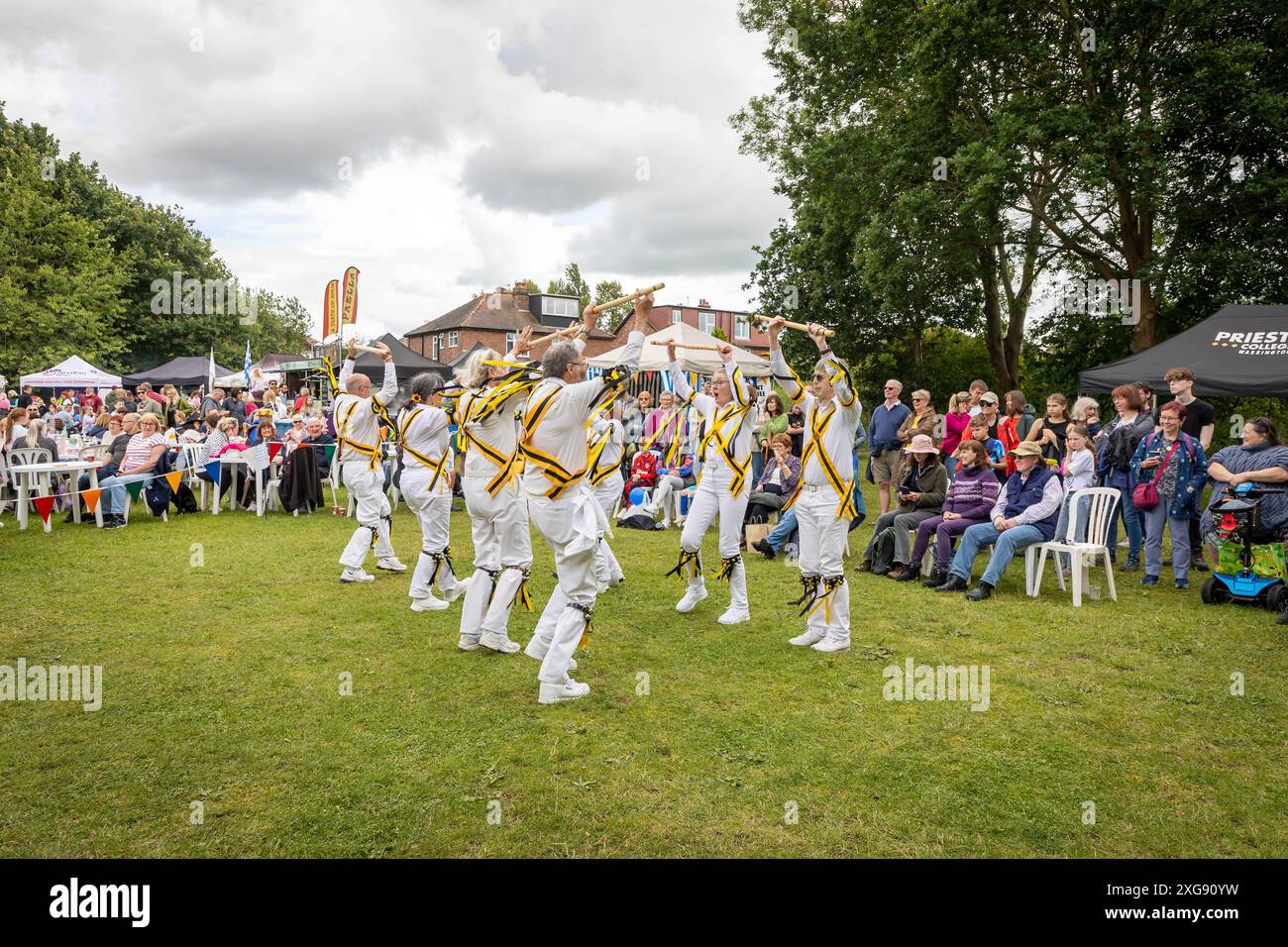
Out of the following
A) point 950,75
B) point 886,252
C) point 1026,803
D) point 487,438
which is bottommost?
point 1026,803

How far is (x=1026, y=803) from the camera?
3959 millimetres

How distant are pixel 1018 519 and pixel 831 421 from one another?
3.21m

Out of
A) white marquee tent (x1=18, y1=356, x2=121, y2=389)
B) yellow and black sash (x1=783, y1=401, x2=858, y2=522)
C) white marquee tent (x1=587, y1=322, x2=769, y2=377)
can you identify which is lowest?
yellow and black sash (x1=783, y1=401, x2=858, y2=522)

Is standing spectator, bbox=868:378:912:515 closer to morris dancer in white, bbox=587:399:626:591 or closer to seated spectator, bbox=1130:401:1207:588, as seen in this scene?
seated spectator, bbox=1130:401:1207:588

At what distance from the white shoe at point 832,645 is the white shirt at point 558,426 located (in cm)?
252

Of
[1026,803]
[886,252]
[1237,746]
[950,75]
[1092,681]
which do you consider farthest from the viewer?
[886,252]

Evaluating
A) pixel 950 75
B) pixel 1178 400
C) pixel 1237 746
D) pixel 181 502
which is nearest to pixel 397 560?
pixel 181 502

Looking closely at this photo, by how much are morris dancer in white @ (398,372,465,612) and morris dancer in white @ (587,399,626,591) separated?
4.60 feet

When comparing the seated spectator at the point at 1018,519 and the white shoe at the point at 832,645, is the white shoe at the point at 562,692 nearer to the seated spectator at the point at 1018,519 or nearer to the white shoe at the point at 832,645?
the white shoe at the point at 832,645

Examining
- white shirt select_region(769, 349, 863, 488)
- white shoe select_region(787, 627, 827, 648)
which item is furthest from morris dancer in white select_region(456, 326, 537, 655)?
white shoe select_region(787, 627, 827, 648)

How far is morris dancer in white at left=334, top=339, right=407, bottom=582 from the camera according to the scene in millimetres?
8422

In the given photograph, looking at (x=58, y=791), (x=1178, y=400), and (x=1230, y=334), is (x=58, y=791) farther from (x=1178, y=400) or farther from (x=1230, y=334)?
(x=1230, y=334)

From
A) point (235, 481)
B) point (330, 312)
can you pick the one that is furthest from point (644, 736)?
point (330, 312)

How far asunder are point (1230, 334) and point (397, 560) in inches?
455
